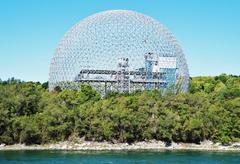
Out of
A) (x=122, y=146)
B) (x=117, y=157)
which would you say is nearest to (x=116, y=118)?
(x=122, y=146)

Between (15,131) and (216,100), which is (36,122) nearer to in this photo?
(15,131)

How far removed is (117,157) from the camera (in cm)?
3003

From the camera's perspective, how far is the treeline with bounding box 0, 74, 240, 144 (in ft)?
117

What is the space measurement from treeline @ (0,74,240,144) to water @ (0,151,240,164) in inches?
126

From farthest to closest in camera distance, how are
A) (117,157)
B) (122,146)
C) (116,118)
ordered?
(116,118)
(122,146)
(117,157)

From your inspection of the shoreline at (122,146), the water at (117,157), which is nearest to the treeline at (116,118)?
the shoreline at (122,146)

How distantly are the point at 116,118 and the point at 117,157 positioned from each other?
20.3 feet

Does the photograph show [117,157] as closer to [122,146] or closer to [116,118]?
[122,146]

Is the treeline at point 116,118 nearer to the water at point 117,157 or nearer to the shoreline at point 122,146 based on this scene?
the shoreline at point 122,146

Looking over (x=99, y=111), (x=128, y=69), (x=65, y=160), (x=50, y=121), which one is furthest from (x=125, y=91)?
(x=65, y=160)

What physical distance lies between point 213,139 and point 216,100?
184 inches

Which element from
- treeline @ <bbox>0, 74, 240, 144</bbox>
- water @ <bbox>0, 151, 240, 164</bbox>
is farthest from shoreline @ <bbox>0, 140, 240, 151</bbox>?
water @ <bbox>0, 151, 240, 164</bbox>

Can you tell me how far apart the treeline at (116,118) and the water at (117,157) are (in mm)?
3203

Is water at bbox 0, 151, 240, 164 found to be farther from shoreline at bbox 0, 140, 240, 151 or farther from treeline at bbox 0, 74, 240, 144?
treeline at bbox 0, 74, 240, 144
